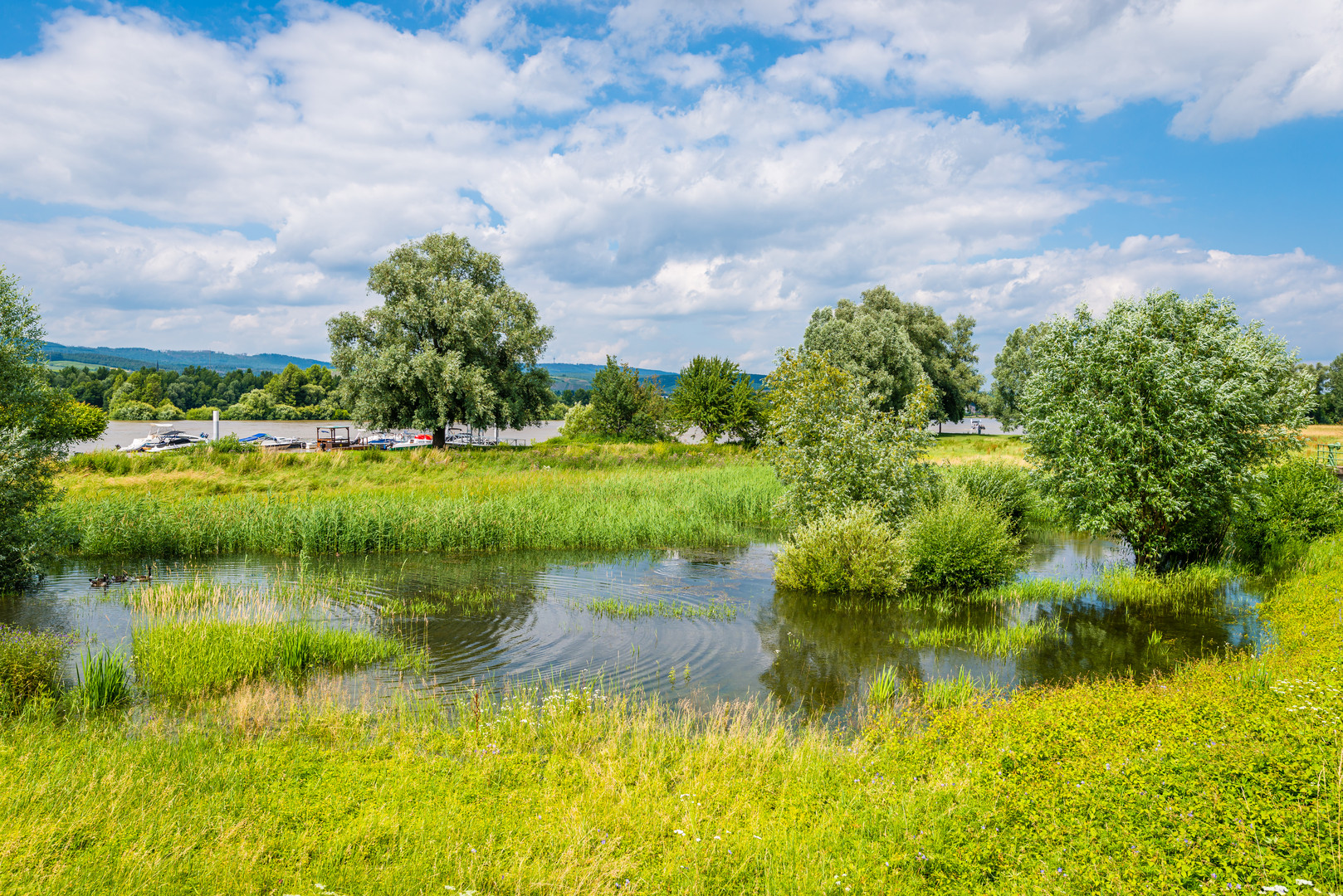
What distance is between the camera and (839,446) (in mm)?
20047

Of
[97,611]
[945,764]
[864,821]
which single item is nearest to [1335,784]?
[945,764]

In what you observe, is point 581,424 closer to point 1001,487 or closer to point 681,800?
point 1001,487

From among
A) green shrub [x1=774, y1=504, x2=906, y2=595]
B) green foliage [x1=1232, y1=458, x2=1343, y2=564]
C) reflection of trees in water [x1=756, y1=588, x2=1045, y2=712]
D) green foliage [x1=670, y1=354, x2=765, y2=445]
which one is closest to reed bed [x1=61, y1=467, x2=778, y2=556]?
green shrub [x1=774, y1=504, x2=906, y2=595]

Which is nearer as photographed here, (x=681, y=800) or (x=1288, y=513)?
(x=681, y=800)

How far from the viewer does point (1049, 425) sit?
2009cm

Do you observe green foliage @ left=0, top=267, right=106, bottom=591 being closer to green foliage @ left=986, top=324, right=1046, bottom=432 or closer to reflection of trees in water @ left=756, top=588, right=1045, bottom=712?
reflection of trees in water @ left=756, top=588, right=1045, bottom=712

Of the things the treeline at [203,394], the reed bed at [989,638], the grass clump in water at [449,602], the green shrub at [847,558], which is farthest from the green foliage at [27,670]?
the treeline at [203,394]

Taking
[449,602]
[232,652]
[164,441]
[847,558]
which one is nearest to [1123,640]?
[847,558]

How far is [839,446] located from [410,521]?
1426 centimetres

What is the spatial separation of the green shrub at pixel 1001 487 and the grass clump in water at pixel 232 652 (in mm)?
19528

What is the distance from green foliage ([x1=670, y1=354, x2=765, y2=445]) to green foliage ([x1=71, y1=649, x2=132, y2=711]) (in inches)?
1801

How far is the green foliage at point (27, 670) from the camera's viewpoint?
9.59 metres

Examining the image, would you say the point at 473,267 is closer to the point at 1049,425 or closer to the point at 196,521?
the point at 196,521

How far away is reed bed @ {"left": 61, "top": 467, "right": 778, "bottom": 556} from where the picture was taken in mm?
21672
